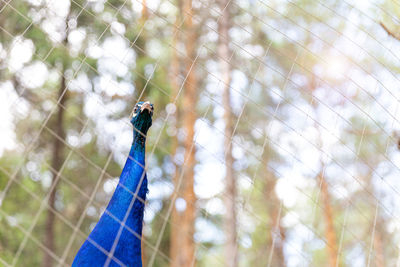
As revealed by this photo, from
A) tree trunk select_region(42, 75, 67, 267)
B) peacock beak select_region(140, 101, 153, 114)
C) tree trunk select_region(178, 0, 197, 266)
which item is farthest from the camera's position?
tree trunk select_region(178, 0, 197, 266)

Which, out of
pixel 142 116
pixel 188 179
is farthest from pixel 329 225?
pixel 142 116

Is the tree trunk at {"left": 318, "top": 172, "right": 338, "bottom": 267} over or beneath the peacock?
over

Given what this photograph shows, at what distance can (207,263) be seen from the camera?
232 inches

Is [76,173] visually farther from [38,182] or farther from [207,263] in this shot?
[207,263]

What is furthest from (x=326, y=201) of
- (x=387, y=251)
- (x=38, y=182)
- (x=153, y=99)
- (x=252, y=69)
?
(x=38, y=182)

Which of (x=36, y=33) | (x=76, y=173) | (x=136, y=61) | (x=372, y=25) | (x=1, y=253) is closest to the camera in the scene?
(x=372, y=25)

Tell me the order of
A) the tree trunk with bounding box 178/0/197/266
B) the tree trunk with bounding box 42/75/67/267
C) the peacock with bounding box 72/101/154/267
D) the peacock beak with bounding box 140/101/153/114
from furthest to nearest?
the tree trunk with bounding box 178/0/197/266, the tree trunk with bounding box 42/75/67/267, the peacock beak with bounding box 140/101/153/114, the peacock with bounding box 72/101/154/267

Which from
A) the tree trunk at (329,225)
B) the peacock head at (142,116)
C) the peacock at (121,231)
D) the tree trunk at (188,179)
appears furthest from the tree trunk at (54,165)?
the tree trunk at (329,225)

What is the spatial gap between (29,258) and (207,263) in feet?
7.32

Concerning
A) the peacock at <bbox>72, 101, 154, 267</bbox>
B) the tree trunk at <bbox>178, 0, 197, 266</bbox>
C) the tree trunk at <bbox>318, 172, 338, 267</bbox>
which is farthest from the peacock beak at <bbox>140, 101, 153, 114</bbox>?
the tree trunk at <bbox>318, 172, 338, 267</bbox>

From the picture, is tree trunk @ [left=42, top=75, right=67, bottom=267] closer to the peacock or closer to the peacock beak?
the peacock beak

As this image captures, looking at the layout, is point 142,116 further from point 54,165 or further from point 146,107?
point 54,165

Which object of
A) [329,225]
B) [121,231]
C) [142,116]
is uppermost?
[329,225]

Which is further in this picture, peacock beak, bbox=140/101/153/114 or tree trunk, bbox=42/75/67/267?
tree trunk, bbox=42/75/67/267
